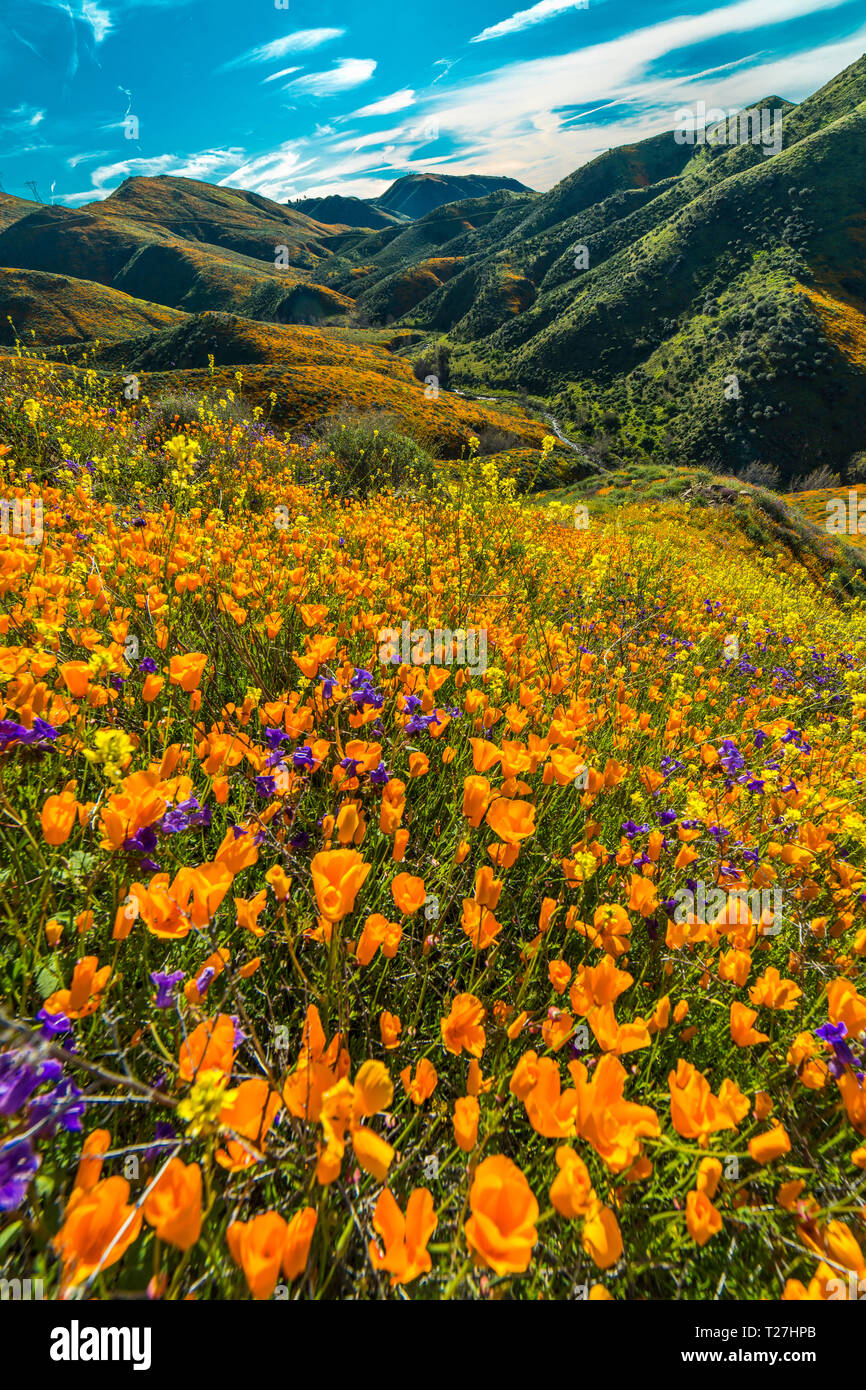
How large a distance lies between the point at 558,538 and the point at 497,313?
83.3m

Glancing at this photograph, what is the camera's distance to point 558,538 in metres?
8.06

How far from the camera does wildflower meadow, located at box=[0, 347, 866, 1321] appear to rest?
0.78 meters

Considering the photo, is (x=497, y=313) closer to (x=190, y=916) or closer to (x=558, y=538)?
(x=558, y=538)

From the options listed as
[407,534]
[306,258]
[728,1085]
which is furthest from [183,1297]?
[306,258]

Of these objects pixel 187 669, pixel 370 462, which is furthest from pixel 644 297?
pixel 187 669

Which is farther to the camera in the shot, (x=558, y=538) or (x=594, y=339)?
(x=594, y=339)

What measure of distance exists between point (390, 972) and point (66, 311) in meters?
67.9

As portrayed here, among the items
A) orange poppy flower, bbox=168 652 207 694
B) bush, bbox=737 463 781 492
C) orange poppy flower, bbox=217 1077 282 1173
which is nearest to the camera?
orange poppy flower, bbox=217 1077 282 1173

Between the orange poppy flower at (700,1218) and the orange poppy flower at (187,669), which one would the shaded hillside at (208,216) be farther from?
the orange poppy flower at (700,1218)

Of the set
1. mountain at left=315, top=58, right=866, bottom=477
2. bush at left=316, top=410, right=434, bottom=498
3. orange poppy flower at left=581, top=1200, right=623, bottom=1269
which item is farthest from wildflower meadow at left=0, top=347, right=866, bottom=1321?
mountain at left=315, top=58, right=866, bottom=477

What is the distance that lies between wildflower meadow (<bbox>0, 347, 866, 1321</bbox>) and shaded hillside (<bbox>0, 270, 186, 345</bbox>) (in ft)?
190

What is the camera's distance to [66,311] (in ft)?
160

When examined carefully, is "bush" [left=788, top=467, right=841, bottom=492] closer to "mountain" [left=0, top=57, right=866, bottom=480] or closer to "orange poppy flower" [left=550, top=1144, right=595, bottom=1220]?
"mountain" [left=0, top=57, right=866, bottom=480]

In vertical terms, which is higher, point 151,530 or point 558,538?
point 558,538
